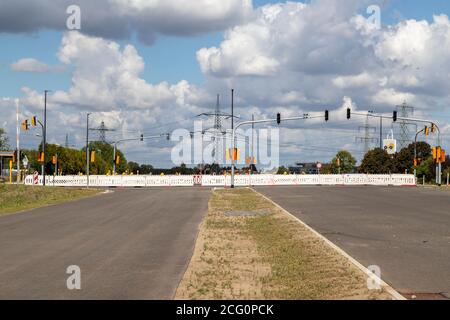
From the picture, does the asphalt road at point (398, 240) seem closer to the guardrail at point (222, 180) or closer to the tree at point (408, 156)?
the guardrail at point (222, 180)

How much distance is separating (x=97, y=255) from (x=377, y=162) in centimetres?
13602

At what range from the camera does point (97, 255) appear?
48.2ft

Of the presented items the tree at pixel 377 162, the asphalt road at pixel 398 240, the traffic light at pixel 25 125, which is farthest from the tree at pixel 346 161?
the asphalt road at pixel 398 240

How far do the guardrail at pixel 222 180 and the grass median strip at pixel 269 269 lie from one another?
57.7m

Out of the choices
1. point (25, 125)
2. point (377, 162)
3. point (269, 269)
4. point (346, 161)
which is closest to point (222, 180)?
point (25, 125)

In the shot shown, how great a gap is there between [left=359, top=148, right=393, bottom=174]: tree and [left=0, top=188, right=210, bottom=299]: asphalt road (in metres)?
121

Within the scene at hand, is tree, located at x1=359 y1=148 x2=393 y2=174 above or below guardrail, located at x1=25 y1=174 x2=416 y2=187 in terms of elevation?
above

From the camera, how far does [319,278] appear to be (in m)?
11.1

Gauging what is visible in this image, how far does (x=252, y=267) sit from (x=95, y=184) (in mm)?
69616

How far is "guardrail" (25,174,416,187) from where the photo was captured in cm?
7794

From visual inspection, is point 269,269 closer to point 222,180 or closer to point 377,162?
point 222,180

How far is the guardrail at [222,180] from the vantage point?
77938 mm

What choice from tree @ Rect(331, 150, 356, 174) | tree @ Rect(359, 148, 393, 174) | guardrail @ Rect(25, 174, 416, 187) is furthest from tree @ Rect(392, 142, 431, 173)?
guardrail @ Rect(25, 174, 416, 187)

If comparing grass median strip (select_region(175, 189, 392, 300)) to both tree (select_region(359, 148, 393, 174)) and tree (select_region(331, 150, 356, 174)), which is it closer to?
tree (select_region(359, 148, 393, 174))
